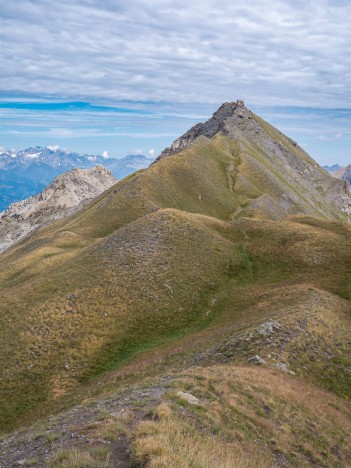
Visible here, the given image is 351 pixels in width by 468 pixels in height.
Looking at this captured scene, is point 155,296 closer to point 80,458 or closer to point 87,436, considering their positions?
point 87,436

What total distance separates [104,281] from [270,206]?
8265 centimetres

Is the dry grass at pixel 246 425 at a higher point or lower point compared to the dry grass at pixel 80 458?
lower

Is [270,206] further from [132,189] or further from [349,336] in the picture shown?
[349,336]

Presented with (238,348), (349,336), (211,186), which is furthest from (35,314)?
(211,186)

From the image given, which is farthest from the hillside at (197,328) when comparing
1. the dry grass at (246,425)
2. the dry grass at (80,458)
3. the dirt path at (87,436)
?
the dry grass at (80,458)

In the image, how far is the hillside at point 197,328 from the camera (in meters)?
18.4

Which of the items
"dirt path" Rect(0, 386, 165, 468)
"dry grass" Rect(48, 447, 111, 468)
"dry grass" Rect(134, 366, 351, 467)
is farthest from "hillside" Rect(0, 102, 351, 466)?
"dry grass" Rect(48, 447, 111, 468)

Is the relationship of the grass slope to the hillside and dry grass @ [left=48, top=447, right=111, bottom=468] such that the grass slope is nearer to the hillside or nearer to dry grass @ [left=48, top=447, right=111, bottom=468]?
the hillside

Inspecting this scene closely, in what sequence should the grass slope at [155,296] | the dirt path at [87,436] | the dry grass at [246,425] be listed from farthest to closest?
the grass slope at [155,296] → the dirt path at [87,436] → the dry grass at [246,425]

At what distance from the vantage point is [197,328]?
40750 mm

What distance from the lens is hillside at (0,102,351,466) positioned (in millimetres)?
18406

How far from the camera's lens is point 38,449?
13953 mm

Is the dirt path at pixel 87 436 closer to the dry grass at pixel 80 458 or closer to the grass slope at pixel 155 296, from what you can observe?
the dry grass at pixel 80 458

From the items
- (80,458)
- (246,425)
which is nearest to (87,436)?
(80,458)
